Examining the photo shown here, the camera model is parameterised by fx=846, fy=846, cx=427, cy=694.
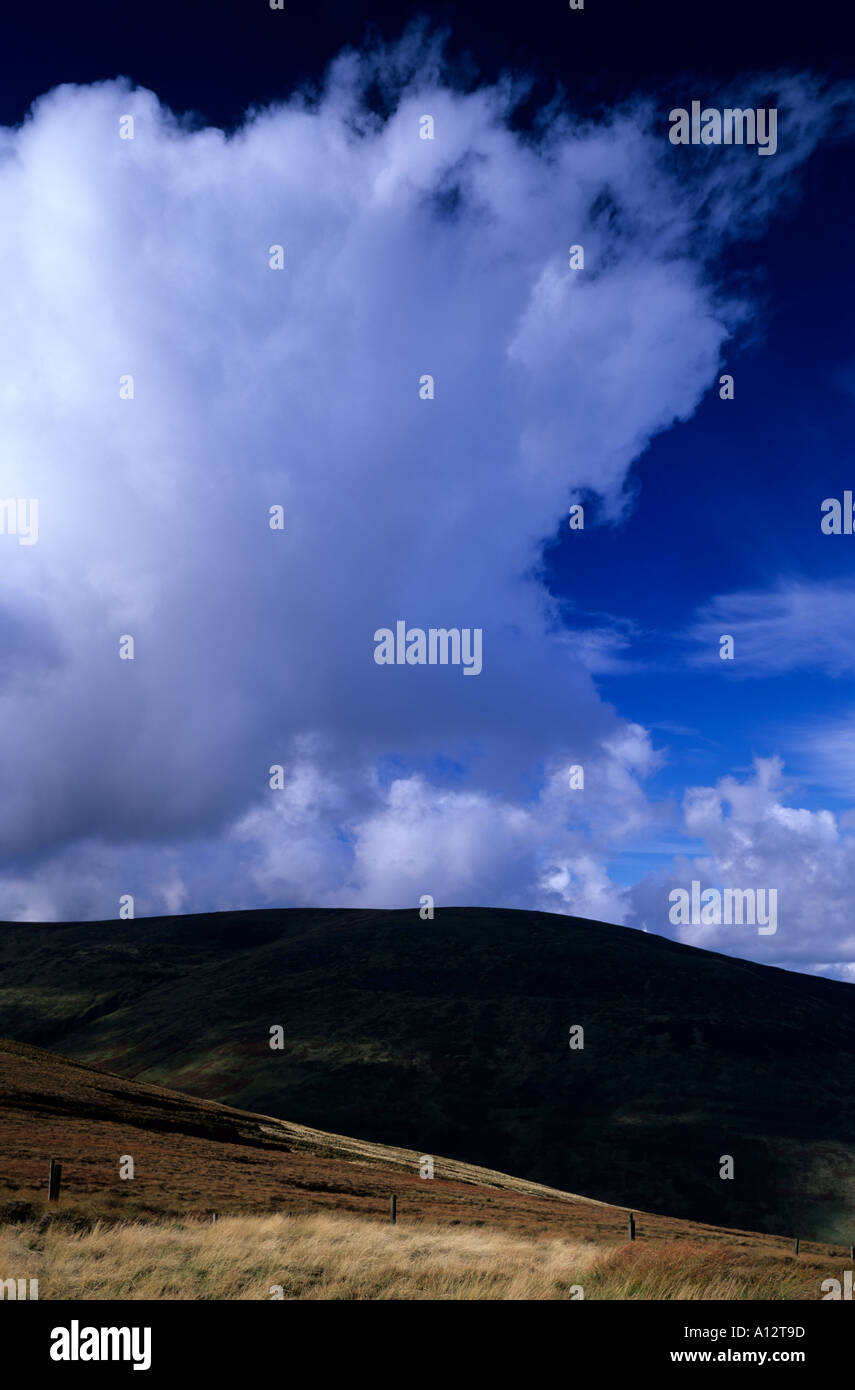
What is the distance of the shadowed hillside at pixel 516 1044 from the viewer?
103188 mm

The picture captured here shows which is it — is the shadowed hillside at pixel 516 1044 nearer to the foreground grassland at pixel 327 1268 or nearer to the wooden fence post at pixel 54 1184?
the foreground grassland at pixel 327 1268

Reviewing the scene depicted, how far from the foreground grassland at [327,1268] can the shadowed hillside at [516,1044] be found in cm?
9042

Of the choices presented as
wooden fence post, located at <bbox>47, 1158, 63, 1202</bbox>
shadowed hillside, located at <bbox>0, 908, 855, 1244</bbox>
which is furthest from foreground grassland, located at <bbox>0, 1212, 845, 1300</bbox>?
shadowed hillside, located at <bbox>0, 908, 855, 1244</bbox>

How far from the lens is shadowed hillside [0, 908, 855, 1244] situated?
103 meters

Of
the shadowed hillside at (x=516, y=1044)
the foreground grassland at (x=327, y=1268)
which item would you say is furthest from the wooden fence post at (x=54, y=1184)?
the shadowed hillside at (x=516, y=1044)

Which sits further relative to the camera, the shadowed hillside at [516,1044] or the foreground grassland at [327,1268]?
the shadowed hillside at [516,1044]

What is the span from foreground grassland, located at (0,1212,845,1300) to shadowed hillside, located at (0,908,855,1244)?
9042 cm

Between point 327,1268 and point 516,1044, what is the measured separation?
128 meters

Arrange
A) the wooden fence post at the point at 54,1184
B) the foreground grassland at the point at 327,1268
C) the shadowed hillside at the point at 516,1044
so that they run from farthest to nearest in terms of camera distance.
A: 1. the shadowed hillside at the point at 516,1044
2. the wooden fence post at the point at 54,1184
3. the foreground grassland at the point at 327,1268

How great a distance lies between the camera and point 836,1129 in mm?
111938

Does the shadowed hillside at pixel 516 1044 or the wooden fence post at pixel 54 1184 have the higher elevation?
the wooden fence post at pixel 54 1184

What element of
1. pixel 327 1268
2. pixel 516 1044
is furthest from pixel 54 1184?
pixel 516 1044

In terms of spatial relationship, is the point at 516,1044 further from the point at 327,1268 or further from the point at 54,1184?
the point at 327,1268
